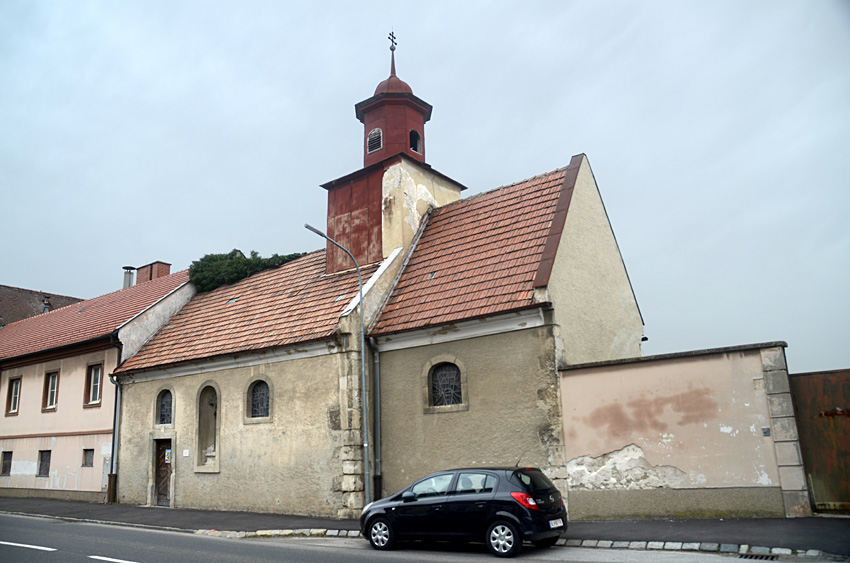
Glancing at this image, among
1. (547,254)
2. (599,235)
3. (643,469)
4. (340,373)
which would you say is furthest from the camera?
(599,235)

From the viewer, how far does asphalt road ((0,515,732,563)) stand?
32.2ft

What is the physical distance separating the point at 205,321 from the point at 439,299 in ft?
31.2

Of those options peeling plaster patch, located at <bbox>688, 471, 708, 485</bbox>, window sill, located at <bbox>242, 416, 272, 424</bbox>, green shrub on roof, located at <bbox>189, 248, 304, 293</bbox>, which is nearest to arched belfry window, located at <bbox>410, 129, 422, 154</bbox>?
green shrub on roof, located at <bbox>189, 248, 304, 293</bbox>

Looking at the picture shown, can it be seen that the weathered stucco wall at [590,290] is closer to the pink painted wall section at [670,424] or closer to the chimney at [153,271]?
the pink painted wall section at [670,424]

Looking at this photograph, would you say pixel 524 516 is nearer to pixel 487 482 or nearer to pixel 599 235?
pixel 487 482

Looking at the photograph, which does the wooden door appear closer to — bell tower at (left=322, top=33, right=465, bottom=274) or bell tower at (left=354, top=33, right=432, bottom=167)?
bell tower at (left=322, top=33, right=465, bottom=274)

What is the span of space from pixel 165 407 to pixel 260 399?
4.42 metres

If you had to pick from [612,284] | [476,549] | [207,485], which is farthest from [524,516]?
[207,485]

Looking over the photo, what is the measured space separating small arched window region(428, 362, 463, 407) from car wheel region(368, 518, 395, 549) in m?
4.17

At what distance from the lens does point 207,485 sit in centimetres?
1861

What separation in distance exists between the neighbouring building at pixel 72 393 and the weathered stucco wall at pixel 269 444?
191 cm

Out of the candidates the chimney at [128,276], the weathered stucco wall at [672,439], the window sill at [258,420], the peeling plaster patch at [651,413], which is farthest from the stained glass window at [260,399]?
the chimney at [128,276]

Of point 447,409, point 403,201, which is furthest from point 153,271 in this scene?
point 447,409

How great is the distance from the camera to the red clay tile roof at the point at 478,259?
15.2m
